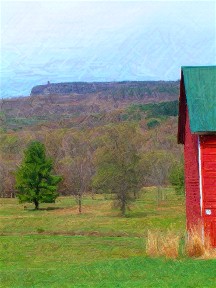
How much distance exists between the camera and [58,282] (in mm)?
14078

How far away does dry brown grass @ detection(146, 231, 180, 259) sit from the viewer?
1855cm

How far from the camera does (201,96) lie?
2230cm

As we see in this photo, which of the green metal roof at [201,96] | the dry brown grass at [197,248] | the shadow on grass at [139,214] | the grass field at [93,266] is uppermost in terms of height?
the green metal roof at [201,96]

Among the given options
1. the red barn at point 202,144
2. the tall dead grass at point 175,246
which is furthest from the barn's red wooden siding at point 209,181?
the tall dead grass at point 175,246

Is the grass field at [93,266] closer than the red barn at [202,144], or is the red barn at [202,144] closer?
the grass field at [93,266]

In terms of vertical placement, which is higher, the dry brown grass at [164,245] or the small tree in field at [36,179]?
the small tree in field at [36,179]

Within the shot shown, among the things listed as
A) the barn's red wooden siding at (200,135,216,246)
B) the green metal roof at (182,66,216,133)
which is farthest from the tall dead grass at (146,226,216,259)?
the green metal roof at (182,66,216,133)

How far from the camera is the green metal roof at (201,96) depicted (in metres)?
21.1

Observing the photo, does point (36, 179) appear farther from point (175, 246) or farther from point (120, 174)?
point (175, 246)

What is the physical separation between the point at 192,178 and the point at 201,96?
326 centimetres

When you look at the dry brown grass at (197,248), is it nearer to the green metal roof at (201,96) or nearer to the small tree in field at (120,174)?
the green metal roof at (201,96)

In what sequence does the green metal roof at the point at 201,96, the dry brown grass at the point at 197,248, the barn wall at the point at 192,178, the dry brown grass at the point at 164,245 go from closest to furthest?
the dry brown grass at the point at 164,245
the dry brown grass at the point at 197,248
the green metal roof at the point at 201,96
the barn wall at the point at 192,178

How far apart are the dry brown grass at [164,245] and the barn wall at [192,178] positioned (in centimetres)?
260

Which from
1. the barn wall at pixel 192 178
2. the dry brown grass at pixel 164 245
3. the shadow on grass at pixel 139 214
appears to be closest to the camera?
the dry brown grass at pixel 164 245
